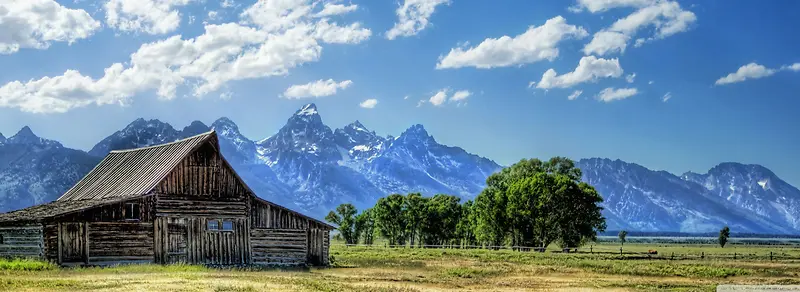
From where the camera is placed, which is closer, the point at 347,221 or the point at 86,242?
the point at 86,242

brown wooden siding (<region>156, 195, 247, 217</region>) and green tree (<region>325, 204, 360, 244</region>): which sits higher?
brown wooden siding (<region>156, 195, 247, 217</region>)

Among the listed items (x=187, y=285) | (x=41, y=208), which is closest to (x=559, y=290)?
(x=187, y=285)

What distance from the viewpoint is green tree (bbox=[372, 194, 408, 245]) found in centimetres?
13062

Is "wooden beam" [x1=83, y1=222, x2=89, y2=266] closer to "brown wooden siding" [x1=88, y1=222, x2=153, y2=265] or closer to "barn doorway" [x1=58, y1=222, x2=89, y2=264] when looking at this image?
"barn doorway" [x1=58, y1=222, x2=89, y2=264]

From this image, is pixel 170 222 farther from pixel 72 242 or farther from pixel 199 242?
pixel 72 242

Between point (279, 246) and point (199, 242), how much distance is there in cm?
587

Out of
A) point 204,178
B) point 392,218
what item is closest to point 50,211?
point 204,178

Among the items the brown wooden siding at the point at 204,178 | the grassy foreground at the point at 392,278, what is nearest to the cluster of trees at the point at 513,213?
the grassy foreground at the point at 392,278

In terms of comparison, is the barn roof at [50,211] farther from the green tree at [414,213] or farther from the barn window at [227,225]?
the green tree at [414,213]

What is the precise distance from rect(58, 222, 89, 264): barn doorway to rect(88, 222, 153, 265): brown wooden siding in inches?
16.2

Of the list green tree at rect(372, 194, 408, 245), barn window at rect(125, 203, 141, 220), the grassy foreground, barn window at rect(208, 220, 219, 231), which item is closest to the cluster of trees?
→ green tree at rect(372, 194, 408, 245)

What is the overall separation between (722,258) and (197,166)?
5167cm

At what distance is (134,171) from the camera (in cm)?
5953

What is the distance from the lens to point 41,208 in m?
58.0
